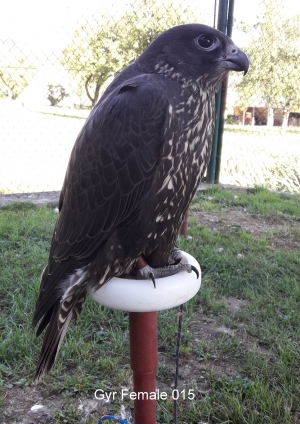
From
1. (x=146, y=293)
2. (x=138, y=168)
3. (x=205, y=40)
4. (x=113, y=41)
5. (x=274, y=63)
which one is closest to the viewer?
(x=146, y=293)

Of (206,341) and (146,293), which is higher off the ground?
(146,293)

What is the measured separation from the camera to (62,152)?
5.77 m

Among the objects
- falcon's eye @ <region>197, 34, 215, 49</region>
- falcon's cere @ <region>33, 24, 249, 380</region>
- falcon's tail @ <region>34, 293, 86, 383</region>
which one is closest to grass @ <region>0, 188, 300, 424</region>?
falcon's tail @ <region>34, 293, 86, 383</region>

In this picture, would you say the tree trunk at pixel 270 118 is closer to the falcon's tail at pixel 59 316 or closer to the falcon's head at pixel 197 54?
the falcon's head at pixel 197 54

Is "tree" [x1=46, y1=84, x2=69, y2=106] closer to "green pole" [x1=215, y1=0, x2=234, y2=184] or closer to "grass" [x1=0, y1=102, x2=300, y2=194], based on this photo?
"grass" [x1=0, y1=102, x2=300, y2=194]

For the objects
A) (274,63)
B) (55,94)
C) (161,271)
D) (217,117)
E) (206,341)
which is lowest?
(206,341)

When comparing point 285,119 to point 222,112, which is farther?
point 285,119

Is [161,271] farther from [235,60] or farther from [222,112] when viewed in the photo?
[222,112]

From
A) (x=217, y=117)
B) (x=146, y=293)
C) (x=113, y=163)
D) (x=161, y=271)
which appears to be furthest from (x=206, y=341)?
(x=217, y=117)

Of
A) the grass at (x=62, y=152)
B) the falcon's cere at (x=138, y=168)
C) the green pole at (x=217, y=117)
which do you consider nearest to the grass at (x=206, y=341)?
the falcon's cere at (x=138, y=168)

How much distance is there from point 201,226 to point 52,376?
2.08 meters

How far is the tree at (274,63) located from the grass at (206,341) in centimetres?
292

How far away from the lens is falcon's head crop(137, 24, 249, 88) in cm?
146

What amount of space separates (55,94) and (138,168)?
4633 mm
